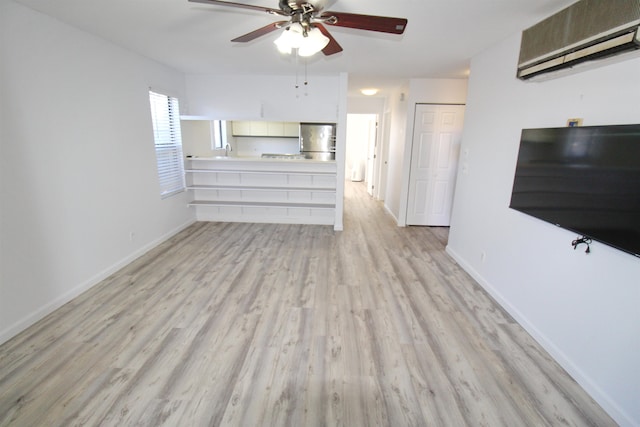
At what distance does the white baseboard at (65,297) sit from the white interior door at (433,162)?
427cm

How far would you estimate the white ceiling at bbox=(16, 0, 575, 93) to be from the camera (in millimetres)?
2195

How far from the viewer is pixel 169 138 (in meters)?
4.46

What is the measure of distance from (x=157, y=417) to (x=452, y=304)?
2473mm

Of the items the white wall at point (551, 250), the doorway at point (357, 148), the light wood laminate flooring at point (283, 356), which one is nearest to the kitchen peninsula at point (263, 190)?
A: the light wood laminate flooring at point (283, 356)

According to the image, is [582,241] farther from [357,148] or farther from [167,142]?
[357,148]

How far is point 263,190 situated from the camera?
5.12m

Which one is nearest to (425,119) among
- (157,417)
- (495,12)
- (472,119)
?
(472,119)

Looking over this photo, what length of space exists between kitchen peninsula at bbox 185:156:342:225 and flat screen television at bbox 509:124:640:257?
301 cm

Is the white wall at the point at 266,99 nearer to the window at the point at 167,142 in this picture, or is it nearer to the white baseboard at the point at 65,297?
the window at the point at 167,142

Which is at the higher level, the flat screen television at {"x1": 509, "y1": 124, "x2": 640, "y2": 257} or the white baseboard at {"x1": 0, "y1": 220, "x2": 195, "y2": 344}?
the flat screen television at {"x1": 509, "y1": 124, "x2": 640, "y2": 257}

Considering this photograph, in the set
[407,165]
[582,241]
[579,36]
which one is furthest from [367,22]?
[407,165]

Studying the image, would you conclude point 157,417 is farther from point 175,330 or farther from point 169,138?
point 169,138

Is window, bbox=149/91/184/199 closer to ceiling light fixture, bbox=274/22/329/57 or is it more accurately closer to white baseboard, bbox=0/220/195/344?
white baseboard, bbox=0/220/195/344

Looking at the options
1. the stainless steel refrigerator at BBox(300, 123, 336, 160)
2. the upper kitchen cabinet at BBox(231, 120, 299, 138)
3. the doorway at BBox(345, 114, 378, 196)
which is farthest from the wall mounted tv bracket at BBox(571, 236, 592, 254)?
the doorway at BBox(345, 114, 378, 196)
